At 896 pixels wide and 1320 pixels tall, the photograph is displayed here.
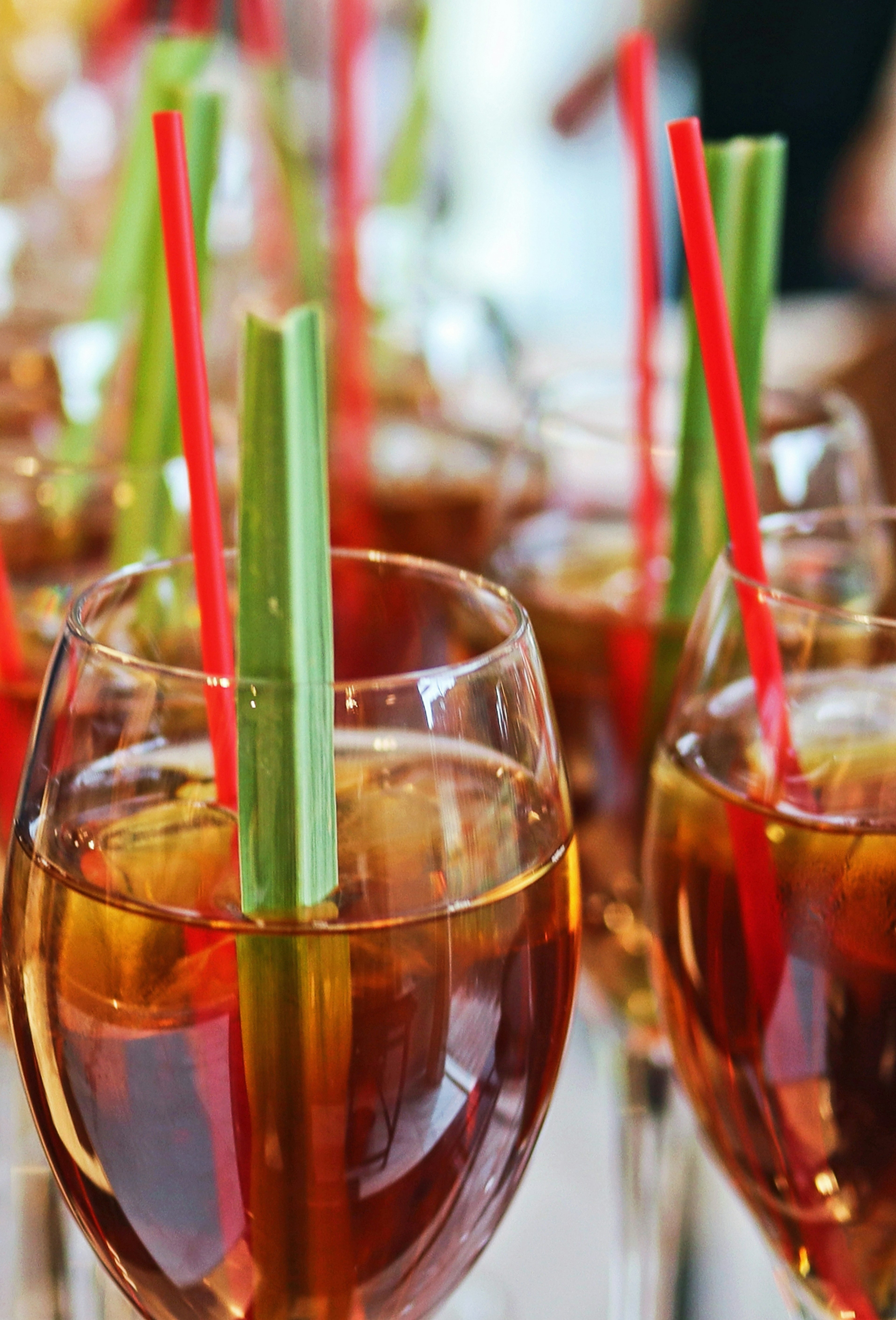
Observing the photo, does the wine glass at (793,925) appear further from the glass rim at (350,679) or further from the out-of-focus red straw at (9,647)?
the out-of-focus red straw at (9,647)


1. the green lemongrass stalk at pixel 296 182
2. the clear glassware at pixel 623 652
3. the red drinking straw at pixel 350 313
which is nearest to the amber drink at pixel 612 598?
the clear glassware at pixel 623 652

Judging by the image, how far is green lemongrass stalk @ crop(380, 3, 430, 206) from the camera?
93cm

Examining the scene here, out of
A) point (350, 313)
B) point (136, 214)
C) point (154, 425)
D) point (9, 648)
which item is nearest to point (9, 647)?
point (9, 648)

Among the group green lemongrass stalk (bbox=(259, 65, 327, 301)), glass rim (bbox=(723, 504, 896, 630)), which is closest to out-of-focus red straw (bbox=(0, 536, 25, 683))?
glass rim (bbox=(723, 504, 896, 630))

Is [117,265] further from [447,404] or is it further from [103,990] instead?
[103,990]

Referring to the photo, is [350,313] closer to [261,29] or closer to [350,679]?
[261,29]

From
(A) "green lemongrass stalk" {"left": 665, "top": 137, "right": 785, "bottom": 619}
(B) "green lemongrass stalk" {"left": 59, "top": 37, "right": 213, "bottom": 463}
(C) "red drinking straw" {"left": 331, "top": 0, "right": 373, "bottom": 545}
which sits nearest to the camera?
(A) "green lemongrass stalk" {"left": 665, "top": 137, "right": 785, "bottom": 619}

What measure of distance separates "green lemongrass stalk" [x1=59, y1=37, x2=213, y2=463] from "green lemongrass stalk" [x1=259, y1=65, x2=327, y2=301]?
0.48ft

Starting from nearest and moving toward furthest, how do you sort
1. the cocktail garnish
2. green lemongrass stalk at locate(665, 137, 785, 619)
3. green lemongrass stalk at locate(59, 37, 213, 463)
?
the cocktail garnish < green lemongrass stalk at locate(665, 137, 785, 619) < green lemongrass stalk at locate(59, 37, 213, 463)

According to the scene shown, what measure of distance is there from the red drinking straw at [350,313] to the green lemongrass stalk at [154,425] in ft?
0.75

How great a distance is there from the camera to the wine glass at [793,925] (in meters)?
0.48

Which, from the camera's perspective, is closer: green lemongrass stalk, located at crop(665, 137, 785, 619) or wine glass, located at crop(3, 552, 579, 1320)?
wine glass, located at crop(3, 552, 579, 1320)

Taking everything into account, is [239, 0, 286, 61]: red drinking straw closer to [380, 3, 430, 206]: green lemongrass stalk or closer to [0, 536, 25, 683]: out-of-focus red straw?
[380, 3, 430, 206]: green lemongrass stalk

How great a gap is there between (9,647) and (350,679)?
0.56 feet
